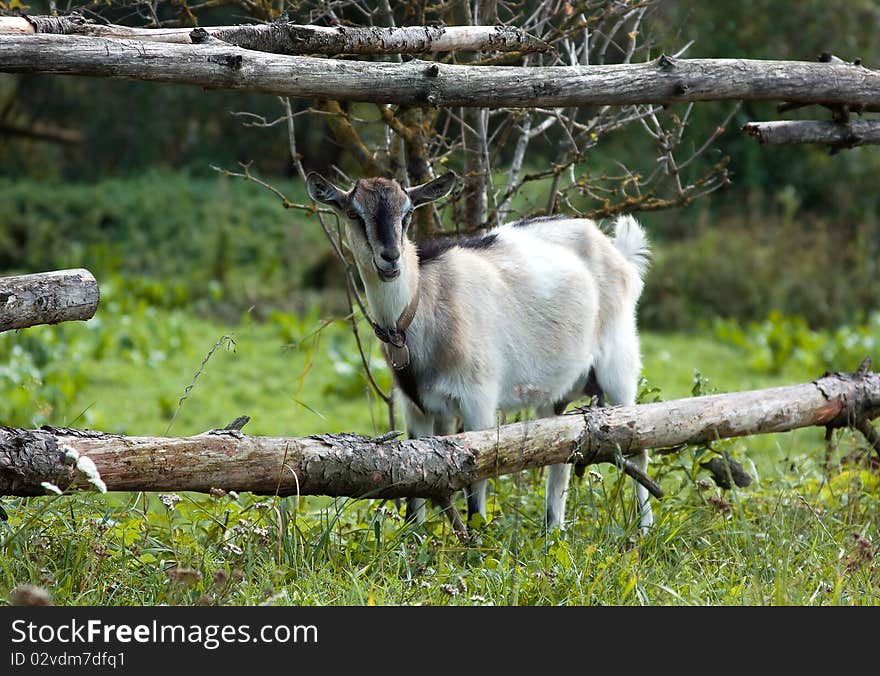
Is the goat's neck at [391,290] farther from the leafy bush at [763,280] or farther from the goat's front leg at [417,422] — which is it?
the leafy bush at [763,280]

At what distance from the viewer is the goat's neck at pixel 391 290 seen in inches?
177

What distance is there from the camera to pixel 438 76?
4.03m

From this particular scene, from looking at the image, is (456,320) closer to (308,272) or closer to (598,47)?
(598,47)

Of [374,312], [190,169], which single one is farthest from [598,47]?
[190,169]

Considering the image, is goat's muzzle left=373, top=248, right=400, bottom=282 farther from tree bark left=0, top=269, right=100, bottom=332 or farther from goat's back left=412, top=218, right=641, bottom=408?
tree bark left=0, top=269, right=100, bottom=332

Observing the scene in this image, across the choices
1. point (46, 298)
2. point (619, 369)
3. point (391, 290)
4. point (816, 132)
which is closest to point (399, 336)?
point (391, 290)

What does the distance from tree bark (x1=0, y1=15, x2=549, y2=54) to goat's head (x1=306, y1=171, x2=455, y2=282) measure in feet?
1.61

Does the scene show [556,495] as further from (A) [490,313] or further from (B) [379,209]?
(B) [379,209]

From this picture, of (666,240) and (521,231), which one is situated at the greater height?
(521,231)

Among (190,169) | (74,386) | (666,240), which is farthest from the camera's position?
(190,169)

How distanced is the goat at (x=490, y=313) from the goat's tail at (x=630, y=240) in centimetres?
6

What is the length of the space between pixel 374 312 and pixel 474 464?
0.87m

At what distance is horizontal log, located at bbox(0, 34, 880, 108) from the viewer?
3541mm

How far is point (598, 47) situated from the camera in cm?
700
